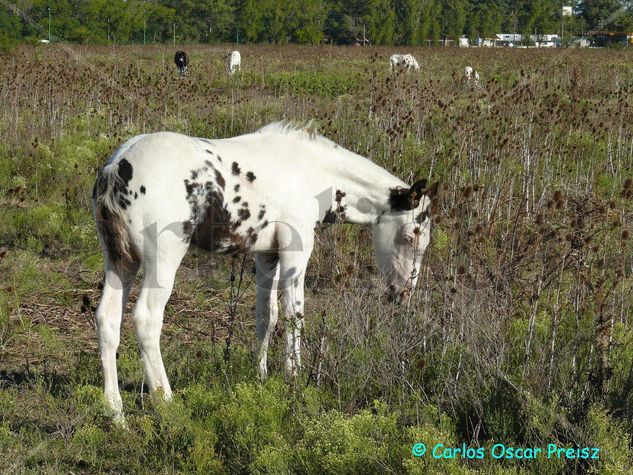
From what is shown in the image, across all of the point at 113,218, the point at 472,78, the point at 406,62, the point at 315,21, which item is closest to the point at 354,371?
the point at 113,218

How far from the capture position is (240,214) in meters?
4.55

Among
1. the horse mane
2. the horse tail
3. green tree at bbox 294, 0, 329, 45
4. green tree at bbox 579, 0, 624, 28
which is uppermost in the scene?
green tree at bbox 294, 0, 329, 45

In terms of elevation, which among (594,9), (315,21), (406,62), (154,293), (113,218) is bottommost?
(154,293)

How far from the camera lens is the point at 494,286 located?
4.88 meters

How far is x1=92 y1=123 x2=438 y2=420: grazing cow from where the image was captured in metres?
4.24

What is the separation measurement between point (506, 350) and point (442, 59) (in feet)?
96.4

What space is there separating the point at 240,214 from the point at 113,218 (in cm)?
73

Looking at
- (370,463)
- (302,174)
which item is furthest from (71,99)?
(370,463)

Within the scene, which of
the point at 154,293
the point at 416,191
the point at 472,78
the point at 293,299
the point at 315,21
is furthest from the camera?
the point at 315,21

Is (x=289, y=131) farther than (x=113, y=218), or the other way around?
(x=289, y=131)

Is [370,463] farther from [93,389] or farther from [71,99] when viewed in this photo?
[71,99]

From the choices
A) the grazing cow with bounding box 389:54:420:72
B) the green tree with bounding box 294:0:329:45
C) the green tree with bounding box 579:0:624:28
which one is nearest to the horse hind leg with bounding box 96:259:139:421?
the grazing cow with bounding box 389:54:420:72

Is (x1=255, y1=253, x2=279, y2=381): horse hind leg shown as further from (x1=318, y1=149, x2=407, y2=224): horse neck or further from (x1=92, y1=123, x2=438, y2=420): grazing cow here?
(x1=318, y1=149, x2=407, y2=224): horse neck

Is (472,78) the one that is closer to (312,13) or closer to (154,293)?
(154,293)
